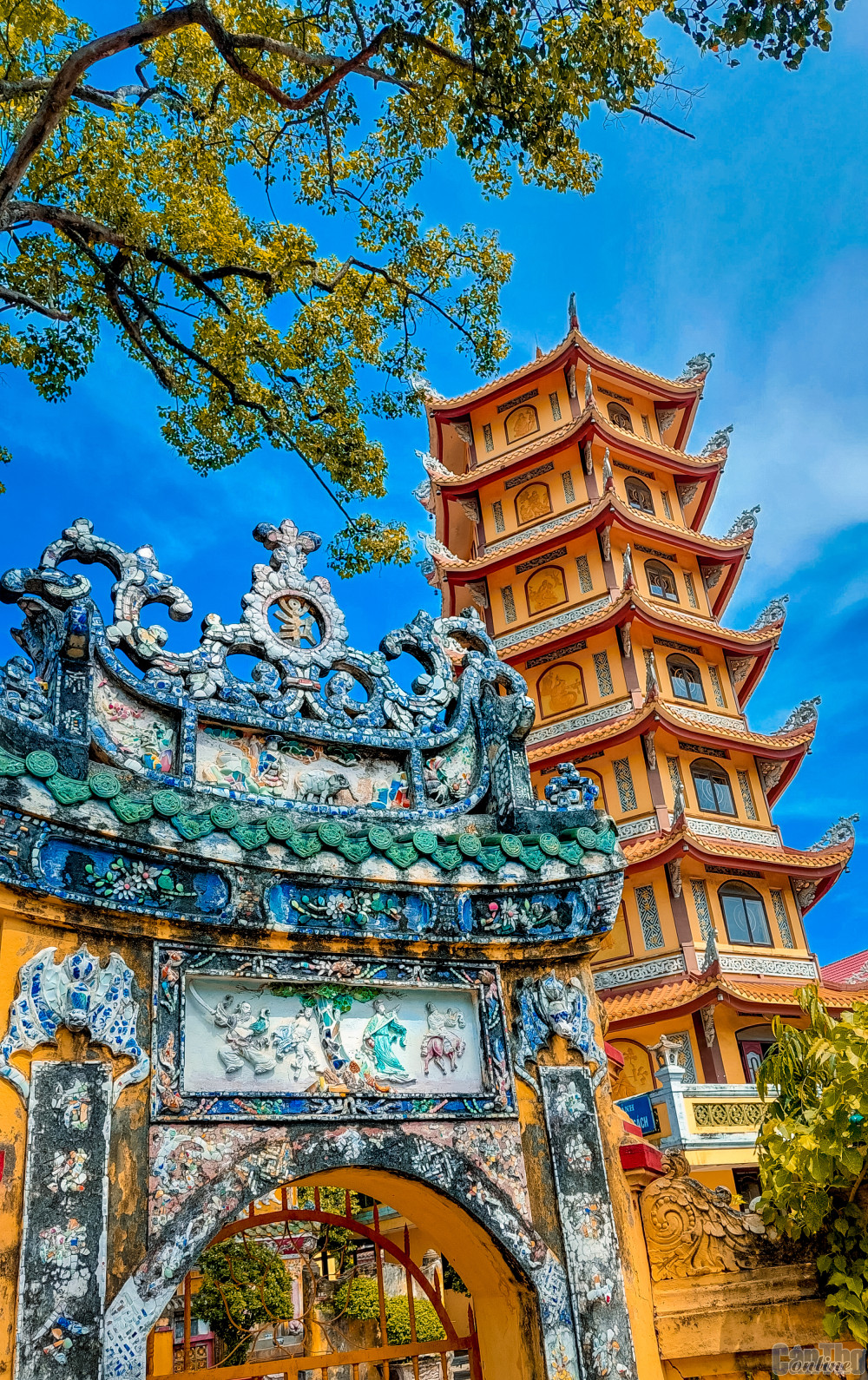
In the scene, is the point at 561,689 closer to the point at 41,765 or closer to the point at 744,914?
the point at 744,914

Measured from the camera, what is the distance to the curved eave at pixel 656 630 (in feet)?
71.2

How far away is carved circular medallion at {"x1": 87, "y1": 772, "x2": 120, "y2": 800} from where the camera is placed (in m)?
5.39

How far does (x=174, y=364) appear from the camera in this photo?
1130 centimetres

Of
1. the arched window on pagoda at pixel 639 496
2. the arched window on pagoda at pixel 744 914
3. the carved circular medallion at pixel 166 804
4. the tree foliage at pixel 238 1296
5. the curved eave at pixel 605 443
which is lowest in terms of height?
the tree foliage at pixel 238 1296

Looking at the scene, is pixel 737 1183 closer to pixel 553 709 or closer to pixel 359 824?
pixel 553 709

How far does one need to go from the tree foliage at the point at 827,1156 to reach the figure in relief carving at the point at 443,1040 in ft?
5.93

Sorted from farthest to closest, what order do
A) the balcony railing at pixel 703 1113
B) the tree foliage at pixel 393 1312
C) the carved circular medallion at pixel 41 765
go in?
the tree foliage at pixel 393 1312
the balcony railing at pixel 703 1113
the carved circular medallion at pixel 41 765

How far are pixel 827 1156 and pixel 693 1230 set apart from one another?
40.8 inches

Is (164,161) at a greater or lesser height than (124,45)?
greater

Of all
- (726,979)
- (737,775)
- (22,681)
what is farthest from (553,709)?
(22,681)

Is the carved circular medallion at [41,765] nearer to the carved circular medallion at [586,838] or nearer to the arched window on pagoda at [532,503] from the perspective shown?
the carved circular medallion at [586,838]

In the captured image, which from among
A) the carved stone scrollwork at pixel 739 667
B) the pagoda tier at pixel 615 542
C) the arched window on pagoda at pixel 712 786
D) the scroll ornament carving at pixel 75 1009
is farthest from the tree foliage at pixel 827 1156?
the carved stone scrollwork at pixel 739 667

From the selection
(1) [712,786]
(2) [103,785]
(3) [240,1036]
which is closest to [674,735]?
(1) [712,786]

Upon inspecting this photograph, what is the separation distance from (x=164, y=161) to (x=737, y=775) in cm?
1616
